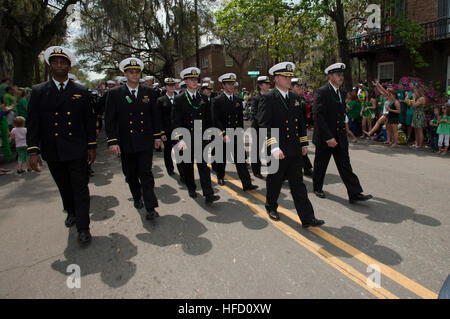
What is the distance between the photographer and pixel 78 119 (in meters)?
4.20

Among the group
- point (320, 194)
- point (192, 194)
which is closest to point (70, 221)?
point (192, 194)

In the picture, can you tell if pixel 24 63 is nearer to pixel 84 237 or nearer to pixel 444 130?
pixel 84 237

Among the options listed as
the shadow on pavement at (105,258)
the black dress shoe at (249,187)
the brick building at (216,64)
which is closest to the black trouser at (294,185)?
the black dress shoe at (249,187)

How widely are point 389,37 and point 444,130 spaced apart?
477 inches

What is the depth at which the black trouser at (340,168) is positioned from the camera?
5.15m

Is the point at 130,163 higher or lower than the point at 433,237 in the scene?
higher

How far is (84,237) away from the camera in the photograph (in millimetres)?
4082

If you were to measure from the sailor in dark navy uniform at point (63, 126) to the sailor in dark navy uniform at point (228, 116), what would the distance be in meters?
2.52

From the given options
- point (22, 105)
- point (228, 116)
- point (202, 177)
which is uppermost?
point (22, 105)

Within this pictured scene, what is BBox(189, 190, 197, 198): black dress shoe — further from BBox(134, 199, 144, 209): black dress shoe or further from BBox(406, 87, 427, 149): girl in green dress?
BBox(406, 87, 427, 149): girl in green dress

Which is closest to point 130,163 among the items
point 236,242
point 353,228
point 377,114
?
point 236,242

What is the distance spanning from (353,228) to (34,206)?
515 cm

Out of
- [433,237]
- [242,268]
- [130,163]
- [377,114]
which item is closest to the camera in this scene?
[242,268]
